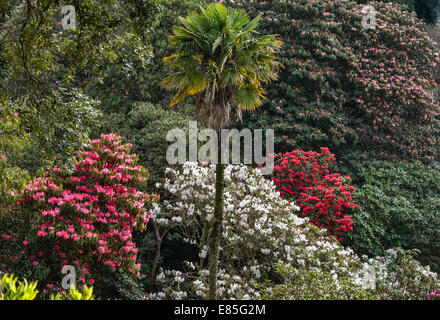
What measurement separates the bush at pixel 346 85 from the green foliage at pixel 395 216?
188 centimetres

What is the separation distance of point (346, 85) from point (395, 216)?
6.08 meters

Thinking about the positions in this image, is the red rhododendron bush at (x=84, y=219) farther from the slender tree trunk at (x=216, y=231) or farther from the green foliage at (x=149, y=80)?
the green foliage at (x=149, y=80)

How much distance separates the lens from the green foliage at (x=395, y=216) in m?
11.6

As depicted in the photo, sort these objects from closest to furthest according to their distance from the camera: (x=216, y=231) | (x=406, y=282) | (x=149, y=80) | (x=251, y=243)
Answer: (x=216, y=231) → (x=406, y=282) → (x=251, y=243) → (x=149, y=80)

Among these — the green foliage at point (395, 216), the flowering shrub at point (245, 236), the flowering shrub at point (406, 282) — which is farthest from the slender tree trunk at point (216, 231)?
the green foliage at point (395, 216)

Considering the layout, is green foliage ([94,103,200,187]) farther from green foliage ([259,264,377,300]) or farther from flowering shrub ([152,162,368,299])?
green foliage ([259,264,377,300])

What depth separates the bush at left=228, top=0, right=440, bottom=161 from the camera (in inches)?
579

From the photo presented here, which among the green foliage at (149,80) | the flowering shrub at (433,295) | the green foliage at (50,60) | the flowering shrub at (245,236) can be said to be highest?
the green foliage at (149,80)

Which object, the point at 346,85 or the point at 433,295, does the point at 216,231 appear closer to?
the point at 433,295

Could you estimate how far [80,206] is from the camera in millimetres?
6863

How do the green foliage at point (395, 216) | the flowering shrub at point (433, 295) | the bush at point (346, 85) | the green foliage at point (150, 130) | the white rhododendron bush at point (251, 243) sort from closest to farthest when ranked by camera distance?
the flowering shrub at point (433, 295) < the white rhododendron bush at point (251, 243) < the green foliage at point (150, 130) < the green foliage at point (395, 216) < the bush at point (346, 85)

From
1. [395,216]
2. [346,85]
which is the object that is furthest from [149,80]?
[395,216]

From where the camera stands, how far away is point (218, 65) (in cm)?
670
